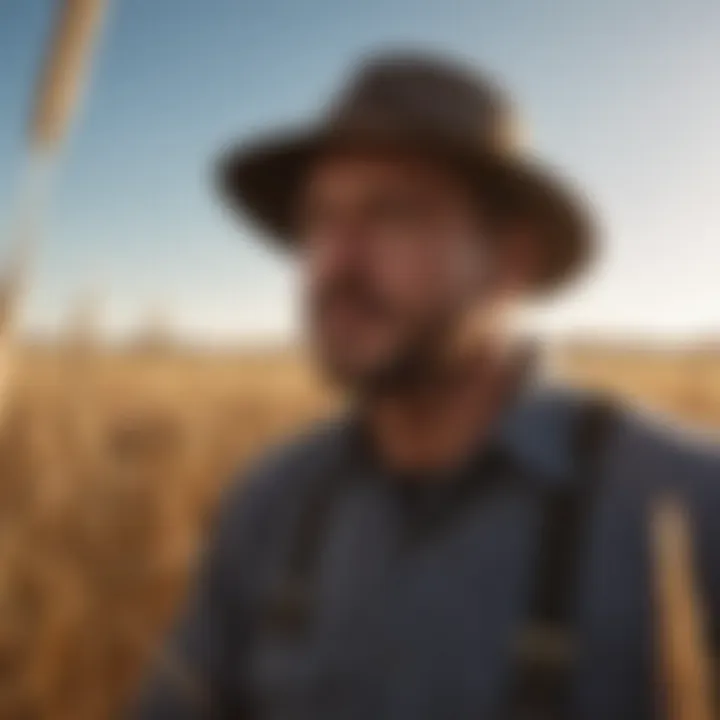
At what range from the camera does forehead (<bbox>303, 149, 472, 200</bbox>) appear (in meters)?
0.60

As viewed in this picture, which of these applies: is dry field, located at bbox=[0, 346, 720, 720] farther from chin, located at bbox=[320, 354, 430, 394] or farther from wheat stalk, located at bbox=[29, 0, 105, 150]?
wheat stalk, located at bbox=[29, 0, 105, 150]

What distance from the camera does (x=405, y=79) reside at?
614 mm

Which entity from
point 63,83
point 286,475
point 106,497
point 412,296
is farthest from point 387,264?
point 106,497

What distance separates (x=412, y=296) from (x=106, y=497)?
0.61 meters

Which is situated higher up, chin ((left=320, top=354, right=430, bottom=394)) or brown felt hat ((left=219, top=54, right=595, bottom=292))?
brown felt hat ((left=219, top=54, right=595, bottom=292))

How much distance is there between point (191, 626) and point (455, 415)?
188 mm

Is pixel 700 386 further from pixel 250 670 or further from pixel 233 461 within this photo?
pixel 250 670

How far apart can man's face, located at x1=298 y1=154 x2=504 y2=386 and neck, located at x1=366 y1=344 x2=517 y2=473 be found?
0.02 metres

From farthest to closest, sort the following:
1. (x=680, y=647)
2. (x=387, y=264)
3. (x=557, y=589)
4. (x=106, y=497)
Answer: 1. (x=106, y=497)
2. (x=387, y=264)
3. (x=557, y=589)
4. (x=680, y=647)

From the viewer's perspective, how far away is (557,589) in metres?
0.48

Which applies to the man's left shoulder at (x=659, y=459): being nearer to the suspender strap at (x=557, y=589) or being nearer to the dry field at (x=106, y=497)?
the suspender strap at (x=557, y=589)

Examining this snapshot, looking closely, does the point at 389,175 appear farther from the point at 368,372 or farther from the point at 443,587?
the point at 443,587

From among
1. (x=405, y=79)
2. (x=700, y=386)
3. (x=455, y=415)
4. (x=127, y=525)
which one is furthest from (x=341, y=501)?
(x=700, y=386)

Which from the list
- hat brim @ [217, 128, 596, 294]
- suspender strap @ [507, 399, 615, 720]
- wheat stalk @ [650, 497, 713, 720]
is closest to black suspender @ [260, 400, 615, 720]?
suspender strap @ [507, 399, 615, 720]
